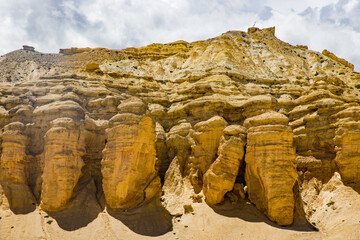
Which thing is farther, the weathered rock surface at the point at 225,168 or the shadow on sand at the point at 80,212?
the weathered rock surface at the point at 225,168

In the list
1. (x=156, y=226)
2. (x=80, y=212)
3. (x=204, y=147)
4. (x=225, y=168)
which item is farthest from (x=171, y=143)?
(x=80, y=212)

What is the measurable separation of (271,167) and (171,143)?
11.6 m

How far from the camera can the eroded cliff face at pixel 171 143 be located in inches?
1196

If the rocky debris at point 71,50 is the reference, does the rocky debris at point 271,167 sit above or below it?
below

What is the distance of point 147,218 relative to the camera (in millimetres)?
29688

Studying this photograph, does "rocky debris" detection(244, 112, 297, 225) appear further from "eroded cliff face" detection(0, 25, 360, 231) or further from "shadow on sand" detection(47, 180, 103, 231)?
"shadow on sand" detection(47, 180, 103, 231)

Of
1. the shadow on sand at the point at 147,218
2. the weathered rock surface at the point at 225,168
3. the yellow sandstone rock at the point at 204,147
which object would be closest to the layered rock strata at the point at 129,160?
the shadow on sand at the point at 147,218

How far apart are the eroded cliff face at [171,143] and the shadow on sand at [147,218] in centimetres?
76

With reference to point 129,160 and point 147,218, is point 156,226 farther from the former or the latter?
point 129,160

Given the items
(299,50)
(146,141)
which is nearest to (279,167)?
(146,141)

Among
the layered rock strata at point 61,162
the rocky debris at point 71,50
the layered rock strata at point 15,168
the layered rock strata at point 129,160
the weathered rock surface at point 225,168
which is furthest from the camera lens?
the rocky debris at point 71,50

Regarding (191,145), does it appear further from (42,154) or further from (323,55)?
(323,55)

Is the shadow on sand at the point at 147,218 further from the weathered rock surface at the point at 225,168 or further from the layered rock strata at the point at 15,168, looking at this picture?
the layered rock strata at the point at 15,168

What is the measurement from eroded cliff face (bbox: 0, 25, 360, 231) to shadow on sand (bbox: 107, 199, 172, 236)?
2.51 feet
